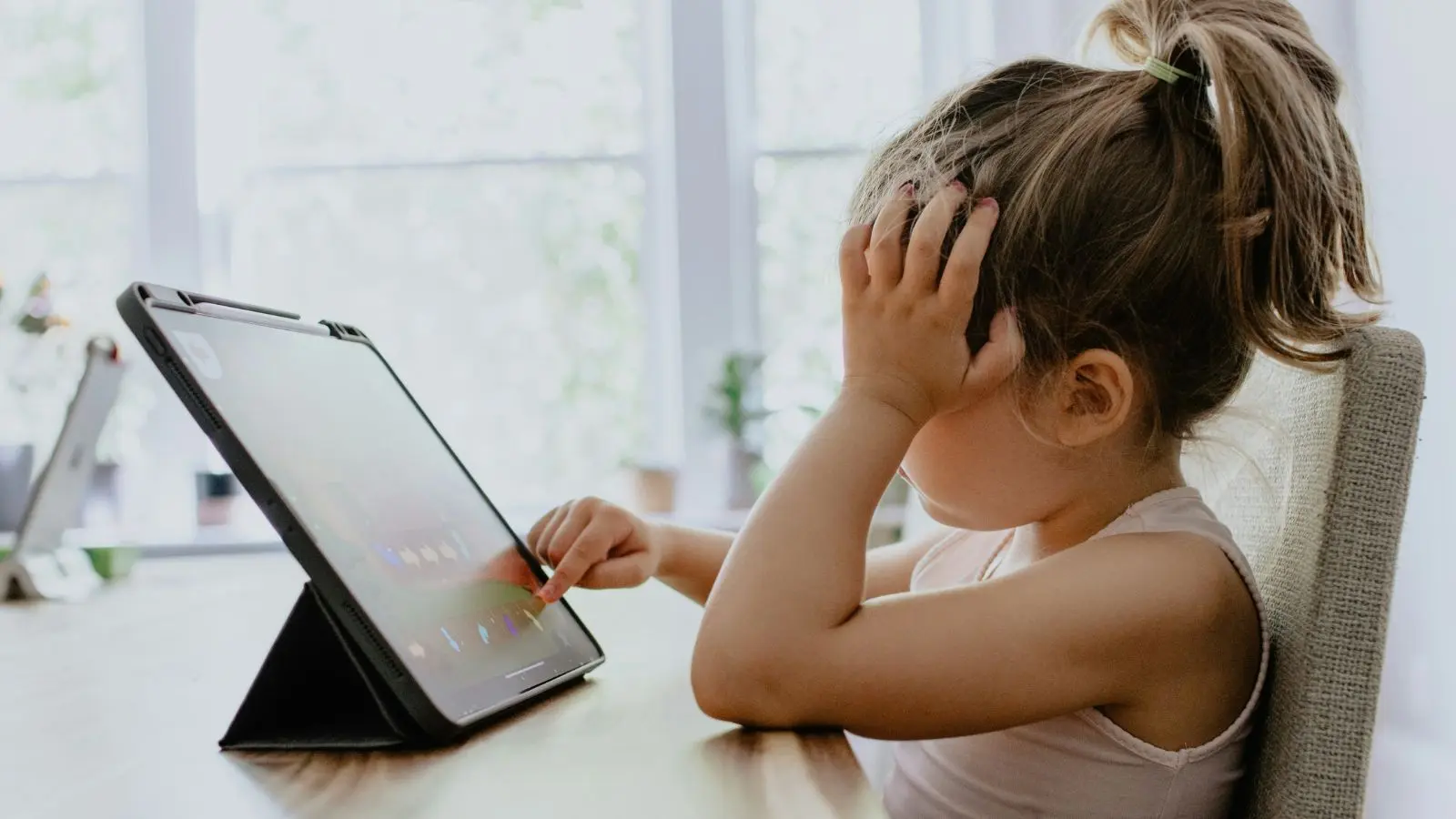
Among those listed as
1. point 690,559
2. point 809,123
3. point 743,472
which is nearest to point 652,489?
point 743,472

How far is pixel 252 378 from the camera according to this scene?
25.3 inches

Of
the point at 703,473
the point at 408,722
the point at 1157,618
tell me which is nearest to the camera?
the point at 408,722

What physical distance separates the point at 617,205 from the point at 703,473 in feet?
1.98

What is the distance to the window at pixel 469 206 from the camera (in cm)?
270

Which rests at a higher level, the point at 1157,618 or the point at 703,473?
the point at 1157,618

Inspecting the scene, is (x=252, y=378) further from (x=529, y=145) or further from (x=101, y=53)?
(x=101, y=53)

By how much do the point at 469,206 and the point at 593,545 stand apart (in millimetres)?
1964

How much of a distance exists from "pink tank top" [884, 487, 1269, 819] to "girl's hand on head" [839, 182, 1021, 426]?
0.45 feet

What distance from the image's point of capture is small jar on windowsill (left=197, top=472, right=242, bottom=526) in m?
2.49

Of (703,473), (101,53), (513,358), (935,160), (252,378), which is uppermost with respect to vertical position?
(101,53)

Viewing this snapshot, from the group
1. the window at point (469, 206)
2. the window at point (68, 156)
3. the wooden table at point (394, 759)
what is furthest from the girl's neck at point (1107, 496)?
the window at point (68, 156)

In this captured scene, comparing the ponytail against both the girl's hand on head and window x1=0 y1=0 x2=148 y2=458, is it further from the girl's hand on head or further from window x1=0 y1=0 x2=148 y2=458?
window x1=0 y1=0 x2=148 y2=458

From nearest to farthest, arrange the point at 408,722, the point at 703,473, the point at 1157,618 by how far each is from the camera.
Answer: the point at 408,722, the point at 1157,618, the point at 703,473

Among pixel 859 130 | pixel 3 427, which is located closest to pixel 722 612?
pixel 859 130
